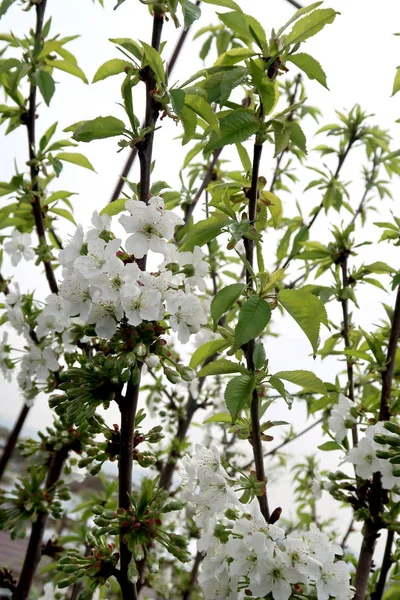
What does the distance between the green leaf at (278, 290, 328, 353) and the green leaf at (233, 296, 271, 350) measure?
5 centimetres

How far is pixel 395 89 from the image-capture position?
1.24 metres

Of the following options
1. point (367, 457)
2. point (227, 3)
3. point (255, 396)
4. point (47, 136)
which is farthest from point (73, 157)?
point (367, 457)

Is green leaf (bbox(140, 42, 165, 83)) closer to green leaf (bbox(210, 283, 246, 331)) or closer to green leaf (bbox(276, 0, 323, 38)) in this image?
green leaf (bbox(276, 0, 323, 38))

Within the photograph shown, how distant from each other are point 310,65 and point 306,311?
1.27 feet

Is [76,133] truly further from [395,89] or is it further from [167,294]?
[395,89]

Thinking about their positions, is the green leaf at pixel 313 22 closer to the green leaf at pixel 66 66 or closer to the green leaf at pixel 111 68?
the green leaf at pixel 111 68

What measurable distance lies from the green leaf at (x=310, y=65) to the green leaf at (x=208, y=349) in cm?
44

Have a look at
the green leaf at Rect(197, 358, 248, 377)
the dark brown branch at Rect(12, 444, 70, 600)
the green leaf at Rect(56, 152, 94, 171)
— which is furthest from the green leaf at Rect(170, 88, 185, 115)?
the dark brown branch at Rect(12, 444, 70, 600)

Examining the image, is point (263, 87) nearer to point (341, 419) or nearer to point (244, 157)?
point (244, 157)

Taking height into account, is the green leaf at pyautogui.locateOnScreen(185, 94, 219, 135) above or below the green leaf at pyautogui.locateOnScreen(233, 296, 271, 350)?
above

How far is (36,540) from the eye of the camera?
146 cm

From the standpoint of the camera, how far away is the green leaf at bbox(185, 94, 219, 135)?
833mm

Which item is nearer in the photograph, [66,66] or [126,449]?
[126,449]

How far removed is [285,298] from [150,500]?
368 millimetres
